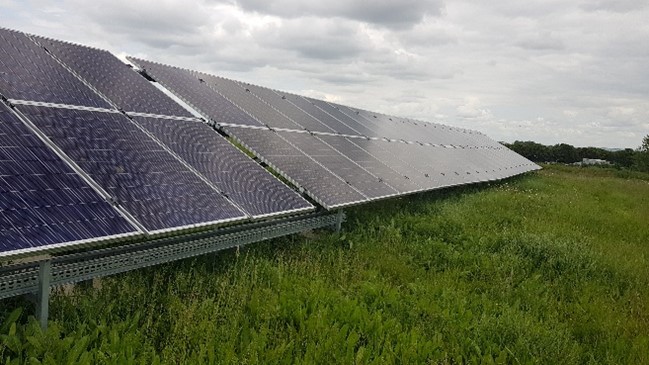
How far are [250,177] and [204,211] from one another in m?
2.01

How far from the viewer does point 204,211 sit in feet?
22.0

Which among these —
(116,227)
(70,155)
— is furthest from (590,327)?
(70,155)

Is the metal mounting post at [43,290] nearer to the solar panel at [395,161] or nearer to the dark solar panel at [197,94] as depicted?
the dark solar panel at [197,94]

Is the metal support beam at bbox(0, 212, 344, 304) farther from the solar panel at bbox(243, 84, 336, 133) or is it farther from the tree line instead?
the tree line

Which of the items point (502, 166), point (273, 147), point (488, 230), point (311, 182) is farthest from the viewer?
point (502, 166)

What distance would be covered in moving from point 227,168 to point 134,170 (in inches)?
81.4

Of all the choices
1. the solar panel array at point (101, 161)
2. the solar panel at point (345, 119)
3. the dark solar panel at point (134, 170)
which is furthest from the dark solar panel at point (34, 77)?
the solar panel at point (345, 119)

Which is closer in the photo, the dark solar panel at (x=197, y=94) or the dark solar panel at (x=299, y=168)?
the dark solar panel at (x=299, y=168)

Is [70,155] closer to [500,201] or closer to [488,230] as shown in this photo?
[488,230]

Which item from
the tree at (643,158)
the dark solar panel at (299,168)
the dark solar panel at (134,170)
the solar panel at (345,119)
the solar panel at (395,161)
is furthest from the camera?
the tree at (643,158)

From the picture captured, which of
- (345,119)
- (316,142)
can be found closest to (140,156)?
(316,142)

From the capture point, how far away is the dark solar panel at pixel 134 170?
19.9 feet

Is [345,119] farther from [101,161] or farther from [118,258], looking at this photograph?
[118,258]

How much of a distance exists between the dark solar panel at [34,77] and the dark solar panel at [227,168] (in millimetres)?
981
